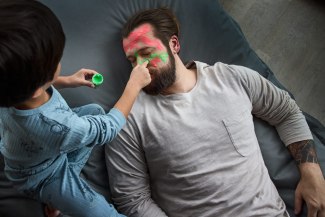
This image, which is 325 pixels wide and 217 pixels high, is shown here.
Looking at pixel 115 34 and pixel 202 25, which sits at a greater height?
pixel 202 25

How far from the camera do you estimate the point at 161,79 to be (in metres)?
1.20

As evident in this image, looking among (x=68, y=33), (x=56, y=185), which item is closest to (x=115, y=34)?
(x=68, y=33)

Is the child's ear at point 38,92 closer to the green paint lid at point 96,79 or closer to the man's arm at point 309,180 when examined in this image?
the green paint lid at point 96,79

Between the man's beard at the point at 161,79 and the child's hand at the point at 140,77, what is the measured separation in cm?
8

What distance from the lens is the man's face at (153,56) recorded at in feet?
3.97

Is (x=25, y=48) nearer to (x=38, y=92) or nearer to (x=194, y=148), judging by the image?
(x=38, y=92)

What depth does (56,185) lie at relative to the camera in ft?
3.24

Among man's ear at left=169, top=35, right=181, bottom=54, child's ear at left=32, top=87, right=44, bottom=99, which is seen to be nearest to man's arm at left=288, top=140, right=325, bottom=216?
man's ear at left=169, top=35, right=181, bottom=54

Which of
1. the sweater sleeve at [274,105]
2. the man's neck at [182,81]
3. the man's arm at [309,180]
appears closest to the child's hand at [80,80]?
the man's neck at [182,81]

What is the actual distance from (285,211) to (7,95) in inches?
36.5

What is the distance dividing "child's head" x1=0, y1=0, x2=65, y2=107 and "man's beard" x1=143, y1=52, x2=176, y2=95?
1.53 ft

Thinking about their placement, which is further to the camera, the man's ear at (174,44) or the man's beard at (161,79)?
the man's ear at (174,44)

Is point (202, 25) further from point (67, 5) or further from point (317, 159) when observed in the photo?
point (317, 159)

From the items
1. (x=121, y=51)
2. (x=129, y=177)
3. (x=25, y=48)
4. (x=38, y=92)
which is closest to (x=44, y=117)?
(x=38, y=92)
